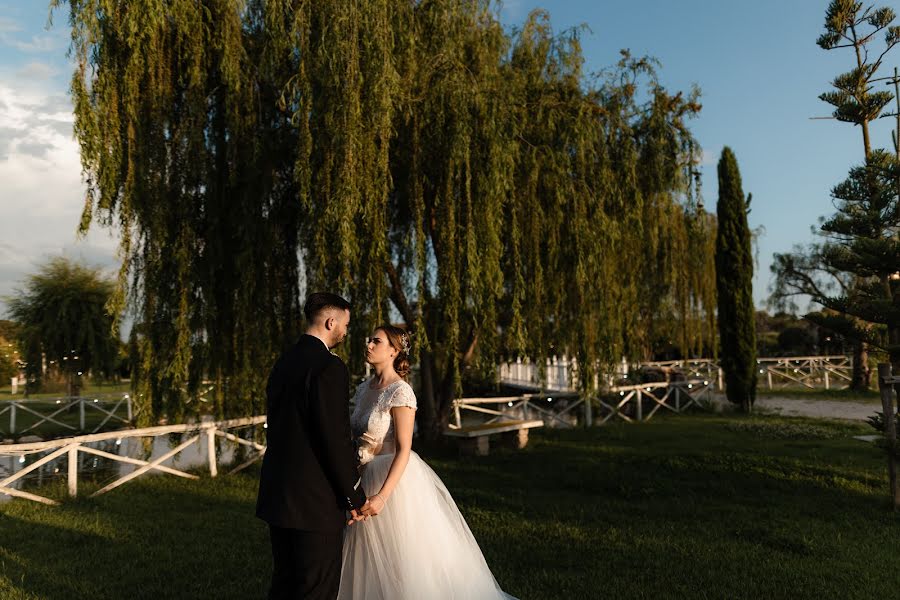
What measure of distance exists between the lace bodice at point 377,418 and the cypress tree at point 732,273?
16110 millimetres

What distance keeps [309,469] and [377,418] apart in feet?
2.06

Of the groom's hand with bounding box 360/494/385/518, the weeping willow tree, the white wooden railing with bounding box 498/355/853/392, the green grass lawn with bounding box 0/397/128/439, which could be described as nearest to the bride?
A: the groom's hand with bounding box 360/494/385/518

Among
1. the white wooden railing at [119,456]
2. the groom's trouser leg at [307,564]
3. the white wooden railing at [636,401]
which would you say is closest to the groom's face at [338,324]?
the groom's trouser leg at [307,564]

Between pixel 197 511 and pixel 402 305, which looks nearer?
pixel 197 511

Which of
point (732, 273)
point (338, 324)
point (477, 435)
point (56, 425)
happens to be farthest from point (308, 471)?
point (56, 425)

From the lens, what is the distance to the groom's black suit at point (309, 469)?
9.24ft

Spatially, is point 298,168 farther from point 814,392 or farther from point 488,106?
point 814,392

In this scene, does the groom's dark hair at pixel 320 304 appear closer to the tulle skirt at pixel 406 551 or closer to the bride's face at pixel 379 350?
the bride's face at pixel 379 350

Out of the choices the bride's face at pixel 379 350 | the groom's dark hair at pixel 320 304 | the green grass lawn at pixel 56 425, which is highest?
the groom's dark hair at pixel 320 304

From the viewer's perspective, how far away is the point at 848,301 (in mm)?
7621

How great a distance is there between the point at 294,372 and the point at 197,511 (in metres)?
5.35

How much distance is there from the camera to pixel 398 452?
326cm

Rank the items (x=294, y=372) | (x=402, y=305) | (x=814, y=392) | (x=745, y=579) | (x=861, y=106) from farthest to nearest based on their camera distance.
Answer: (x=814, y=392) → (x=402, y=305) → (x=861, y=106) → (x=745, y=579) → (x=294, y=372)

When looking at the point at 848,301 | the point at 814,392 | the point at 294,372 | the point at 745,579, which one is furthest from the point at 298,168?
the point at 814,392
